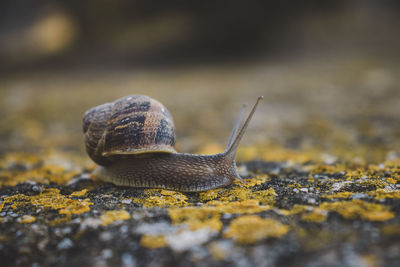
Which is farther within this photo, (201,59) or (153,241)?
(201,59)

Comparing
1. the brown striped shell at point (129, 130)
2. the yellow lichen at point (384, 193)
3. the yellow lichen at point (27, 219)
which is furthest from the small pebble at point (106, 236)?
the yellow lichen at point (384, 193)

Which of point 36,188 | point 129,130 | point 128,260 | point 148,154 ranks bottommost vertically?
point 128,260

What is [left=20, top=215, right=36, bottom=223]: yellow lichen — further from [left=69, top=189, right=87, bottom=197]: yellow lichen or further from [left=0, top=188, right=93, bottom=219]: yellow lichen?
[left=69, top=189, right=87, bottom=197]: yellow lichen

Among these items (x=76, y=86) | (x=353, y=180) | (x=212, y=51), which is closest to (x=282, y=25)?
(x=212, y=51)

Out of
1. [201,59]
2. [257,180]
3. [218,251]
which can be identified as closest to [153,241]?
[218,251]

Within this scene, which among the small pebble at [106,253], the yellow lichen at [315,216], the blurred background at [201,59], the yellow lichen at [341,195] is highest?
the blurred background at [201,59]

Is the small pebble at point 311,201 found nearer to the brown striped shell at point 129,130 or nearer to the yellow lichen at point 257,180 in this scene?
the yellow lichen at point 257,180

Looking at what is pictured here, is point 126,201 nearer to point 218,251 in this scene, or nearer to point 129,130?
point 129,130
